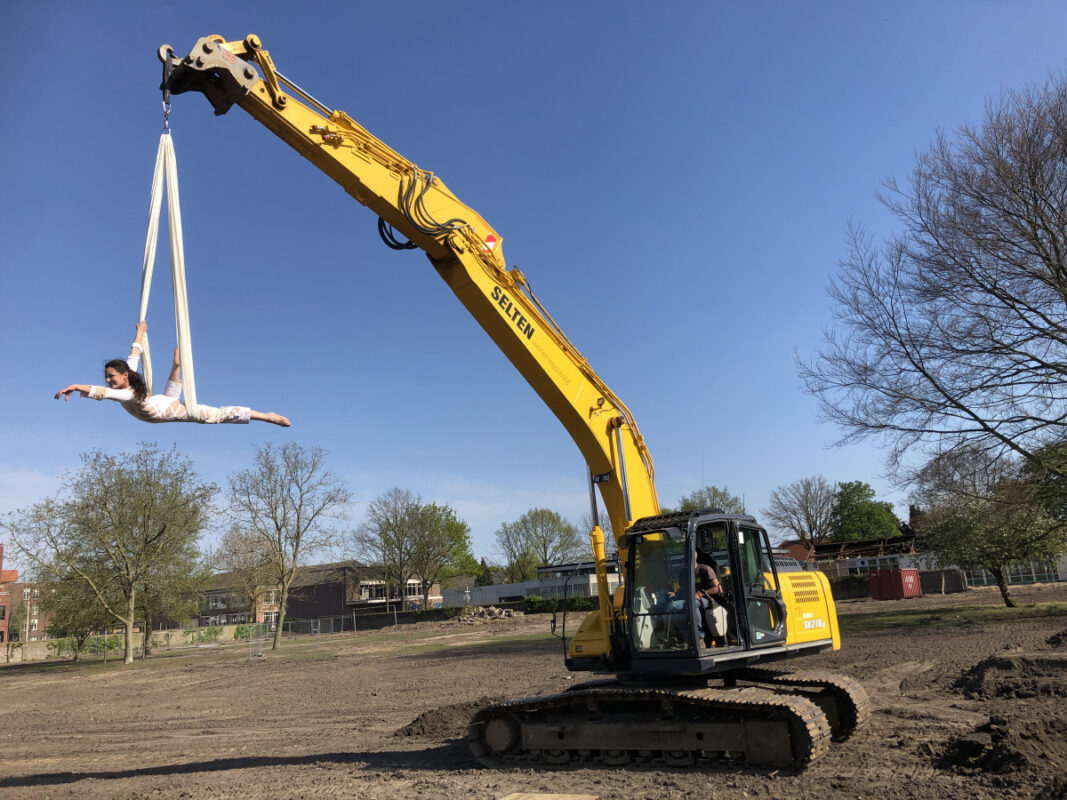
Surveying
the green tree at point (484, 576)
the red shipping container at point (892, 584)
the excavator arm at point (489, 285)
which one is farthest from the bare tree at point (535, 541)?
the excavator arm at point (489, 285)

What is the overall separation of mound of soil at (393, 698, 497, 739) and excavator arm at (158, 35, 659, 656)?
4.01 meters

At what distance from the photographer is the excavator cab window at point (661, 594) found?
25.4ft

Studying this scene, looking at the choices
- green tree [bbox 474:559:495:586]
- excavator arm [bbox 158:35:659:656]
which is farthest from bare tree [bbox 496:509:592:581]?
excavator arm [bbox 158:35:659:656]

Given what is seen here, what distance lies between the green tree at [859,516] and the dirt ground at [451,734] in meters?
57.0

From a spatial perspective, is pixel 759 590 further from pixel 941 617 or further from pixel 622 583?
pixel 941 617

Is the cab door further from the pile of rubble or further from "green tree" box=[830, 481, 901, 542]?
"green tree" box=[830, 481, 901, 542]

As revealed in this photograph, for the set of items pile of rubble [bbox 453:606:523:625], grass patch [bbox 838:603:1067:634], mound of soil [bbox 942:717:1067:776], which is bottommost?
pile of rubble [bbox 453:606:523:625]

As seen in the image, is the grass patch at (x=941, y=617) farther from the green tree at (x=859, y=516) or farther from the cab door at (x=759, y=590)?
the green tree at (x=859, y=516)

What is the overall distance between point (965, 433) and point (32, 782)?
22.1 m

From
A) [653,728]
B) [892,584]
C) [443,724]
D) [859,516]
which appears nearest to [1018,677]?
[653,728]

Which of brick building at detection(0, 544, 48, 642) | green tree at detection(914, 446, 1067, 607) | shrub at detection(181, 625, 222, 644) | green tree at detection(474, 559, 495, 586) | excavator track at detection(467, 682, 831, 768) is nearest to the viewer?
excavator track at detection(467, 682, 831, 768)

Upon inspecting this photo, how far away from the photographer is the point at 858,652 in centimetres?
1812

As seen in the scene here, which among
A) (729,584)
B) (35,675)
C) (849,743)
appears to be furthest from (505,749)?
(35,675)

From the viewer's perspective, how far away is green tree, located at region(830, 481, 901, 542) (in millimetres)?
76625
